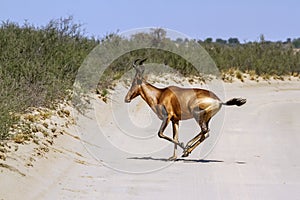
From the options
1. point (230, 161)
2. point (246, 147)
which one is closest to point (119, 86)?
point (246, 147)

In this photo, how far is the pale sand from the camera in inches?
468

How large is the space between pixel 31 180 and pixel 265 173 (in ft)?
15.1

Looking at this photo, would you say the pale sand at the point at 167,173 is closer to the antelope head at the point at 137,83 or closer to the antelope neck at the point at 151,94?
the antelope neck at the point at 151,94

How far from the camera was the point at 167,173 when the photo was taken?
46.1 ft

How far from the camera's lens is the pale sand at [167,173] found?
11883 millimetres

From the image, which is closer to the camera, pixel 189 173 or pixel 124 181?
pixel 124 181

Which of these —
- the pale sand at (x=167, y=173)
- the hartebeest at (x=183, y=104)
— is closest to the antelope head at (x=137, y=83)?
the hartebeest at (x=183, y=104)

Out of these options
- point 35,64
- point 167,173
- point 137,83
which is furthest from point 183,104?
point 35,64

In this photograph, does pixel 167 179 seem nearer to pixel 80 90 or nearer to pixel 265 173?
pixel 265 173

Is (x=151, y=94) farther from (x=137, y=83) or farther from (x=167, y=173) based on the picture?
(x=167, y=173)

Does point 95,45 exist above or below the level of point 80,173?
above

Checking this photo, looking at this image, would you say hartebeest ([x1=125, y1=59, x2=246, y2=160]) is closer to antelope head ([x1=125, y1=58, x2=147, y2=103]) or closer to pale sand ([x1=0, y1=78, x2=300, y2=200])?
antelope head ([x1=125, y1=58, x2=147, y2=103])

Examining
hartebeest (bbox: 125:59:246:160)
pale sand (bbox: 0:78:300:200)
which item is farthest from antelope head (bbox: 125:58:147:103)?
pale sand (bbox: 0:78:300:200)

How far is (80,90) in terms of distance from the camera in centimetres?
2347
